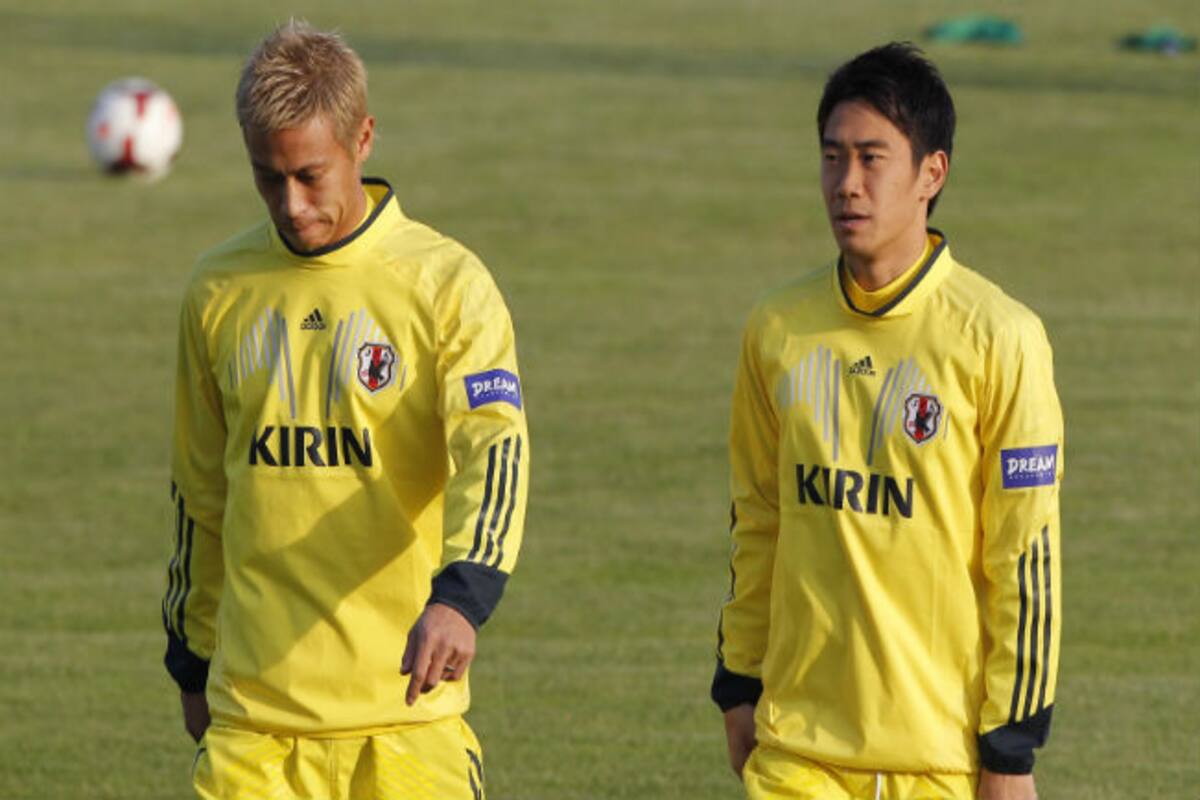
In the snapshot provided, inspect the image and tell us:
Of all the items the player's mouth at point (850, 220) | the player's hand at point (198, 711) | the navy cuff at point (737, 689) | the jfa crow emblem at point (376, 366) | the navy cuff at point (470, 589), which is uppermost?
the player's mouth at point (850, 220)

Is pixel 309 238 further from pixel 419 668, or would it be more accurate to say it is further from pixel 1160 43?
pixel 1160 43

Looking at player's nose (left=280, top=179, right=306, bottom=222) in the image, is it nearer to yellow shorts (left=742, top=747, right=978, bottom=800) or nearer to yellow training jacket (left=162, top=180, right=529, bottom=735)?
yellow training jacket (left=162, top=180, right=529, bottom=735)

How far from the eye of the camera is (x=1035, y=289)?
1881 centimetres

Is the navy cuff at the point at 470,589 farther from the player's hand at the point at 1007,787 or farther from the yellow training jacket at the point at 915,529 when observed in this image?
the player's hand at the point at 1007,787

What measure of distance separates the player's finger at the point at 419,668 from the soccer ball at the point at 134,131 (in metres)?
18.6

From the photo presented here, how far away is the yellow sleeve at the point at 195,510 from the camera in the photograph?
5.60 meters

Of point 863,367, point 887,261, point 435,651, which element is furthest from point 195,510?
point 887,261

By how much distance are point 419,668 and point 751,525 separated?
38.4 inches

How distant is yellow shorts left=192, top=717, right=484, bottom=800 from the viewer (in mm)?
5367

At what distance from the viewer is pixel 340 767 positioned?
17.7 feet

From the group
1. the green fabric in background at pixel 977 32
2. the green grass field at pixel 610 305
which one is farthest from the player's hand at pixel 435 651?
the green fabric in background at pixel 977 32

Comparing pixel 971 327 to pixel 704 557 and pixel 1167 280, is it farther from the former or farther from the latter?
pixel 1167 280

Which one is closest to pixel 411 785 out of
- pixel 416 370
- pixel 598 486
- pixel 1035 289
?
pixel 416 370

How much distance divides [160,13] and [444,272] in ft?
95.2
